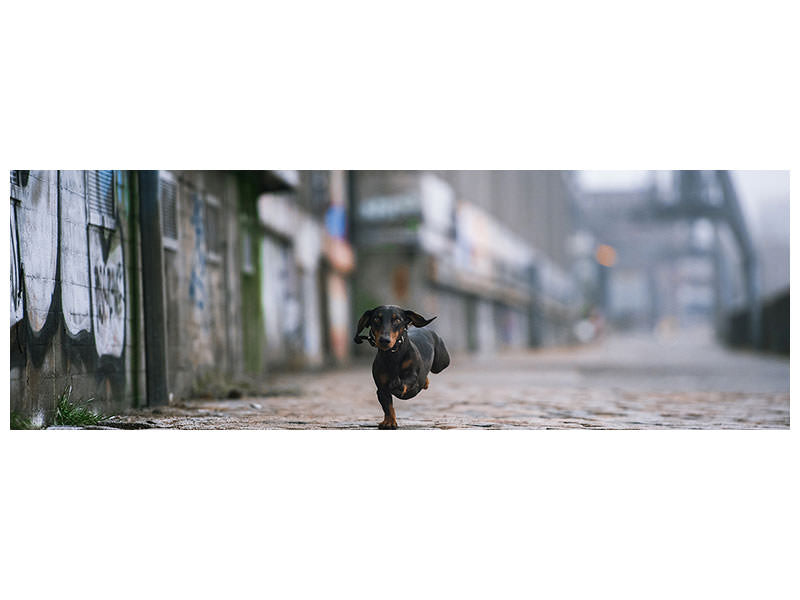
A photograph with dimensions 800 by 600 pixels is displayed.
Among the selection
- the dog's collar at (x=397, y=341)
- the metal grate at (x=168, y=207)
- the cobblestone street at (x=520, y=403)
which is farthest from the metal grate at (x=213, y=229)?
the dog's collar at (x=397, y=341)

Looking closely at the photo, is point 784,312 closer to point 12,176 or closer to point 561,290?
point 561,290

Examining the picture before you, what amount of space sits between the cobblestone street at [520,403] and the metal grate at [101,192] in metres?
1.74

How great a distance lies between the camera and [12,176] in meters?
7.67

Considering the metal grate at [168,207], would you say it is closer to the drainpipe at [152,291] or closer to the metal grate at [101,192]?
the drainpipe at [152,291]

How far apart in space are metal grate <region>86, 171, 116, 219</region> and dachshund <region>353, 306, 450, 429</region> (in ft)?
8.19

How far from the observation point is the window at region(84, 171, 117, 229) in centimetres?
814

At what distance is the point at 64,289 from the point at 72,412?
37.9 inches

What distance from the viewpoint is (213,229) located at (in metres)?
10.6

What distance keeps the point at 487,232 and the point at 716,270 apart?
6578 millimetres

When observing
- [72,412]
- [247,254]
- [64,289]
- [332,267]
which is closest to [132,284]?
[64,289]

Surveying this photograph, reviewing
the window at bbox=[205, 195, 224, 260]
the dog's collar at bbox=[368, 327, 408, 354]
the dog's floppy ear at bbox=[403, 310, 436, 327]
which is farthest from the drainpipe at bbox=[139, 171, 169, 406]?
the dog's floppy ear at bbox=[403, 310, 436, 327]

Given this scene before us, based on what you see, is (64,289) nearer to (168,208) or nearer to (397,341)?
(168,208)

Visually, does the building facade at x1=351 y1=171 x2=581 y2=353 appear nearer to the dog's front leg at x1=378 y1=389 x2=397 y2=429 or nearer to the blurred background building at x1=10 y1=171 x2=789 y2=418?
the blurred background building at x1=10 y1=171 x2=789 y2=418

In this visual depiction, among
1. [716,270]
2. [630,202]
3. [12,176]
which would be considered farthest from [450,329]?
[12,176]
